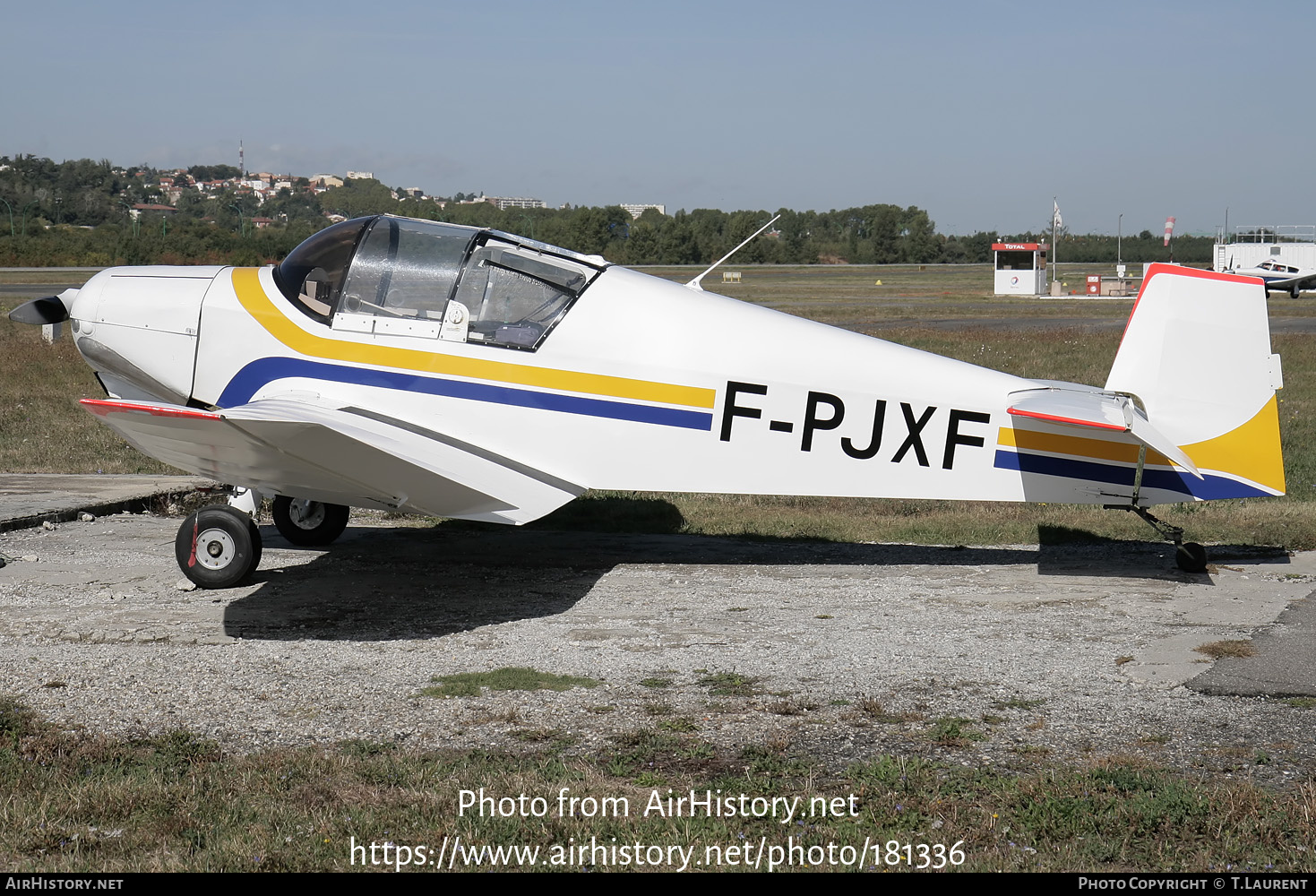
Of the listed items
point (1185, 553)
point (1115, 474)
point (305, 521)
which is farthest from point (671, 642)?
point (1185, 553)

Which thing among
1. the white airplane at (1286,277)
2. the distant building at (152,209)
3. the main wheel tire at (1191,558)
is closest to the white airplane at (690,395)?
the main wheel tire at (1191,558)

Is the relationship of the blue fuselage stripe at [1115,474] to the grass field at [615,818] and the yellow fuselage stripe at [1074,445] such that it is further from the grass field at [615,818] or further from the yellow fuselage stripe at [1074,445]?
the grass field at [615,818]

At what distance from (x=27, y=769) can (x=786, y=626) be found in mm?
3875

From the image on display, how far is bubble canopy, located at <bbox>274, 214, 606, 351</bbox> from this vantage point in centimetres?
692

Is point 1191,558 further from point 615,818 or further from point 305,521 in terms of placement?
point 305,521

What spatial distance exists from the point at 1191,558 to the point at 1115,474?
1163 mm

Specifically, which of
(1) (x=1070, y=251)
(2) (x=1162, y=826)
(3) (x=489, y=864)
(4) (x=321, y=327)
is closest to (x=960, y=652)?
(2) (x=1162, y=826)

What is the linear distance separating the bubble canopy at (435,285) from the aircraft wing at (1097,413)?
288cm

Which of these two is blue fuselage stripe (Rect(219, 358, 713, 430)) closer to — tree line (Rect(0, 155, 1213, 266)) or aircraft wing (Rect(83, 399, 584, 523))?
aircraft wing (Rect(83, 399, 584, 523))

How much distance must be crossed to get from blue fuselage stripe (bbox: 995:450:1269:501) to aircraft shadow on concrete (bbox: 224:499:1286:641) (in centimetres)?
88

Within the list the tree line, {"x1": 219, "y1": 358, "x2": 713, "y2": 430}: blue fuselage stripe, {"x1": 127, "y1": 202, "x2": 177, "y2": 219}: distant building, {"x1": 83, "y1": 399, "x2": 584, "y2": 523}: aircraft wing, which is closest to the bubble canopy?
{"x1": 219, "y1": 358, "x2": 713, "y2": 430}: blue fuselage stripe

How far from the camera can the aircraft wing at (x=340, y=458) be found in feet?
19.0

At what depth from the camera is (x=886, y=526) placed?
31.0ft

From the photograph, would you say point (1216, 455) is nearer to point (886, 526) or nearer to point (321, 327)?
point (886, 526)
